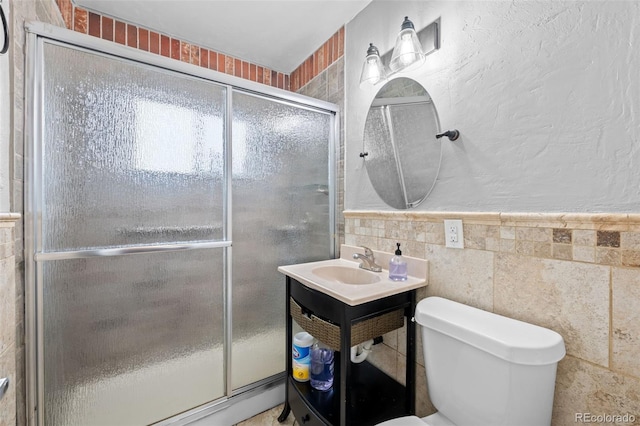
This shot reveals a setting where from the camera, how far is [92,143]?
3.85 ft

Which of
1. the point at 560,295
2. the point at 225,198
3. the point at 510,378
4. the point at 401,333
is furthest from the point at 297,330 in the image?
the point at 560,295

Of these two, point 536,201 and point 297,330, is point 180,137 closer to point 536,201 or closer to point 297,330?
point 297,330

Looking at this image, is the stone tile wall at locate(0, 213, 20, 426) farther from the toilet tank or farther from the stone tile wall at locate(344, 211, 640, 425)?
the stone tile wall at locate(344, 211, 640, 425)

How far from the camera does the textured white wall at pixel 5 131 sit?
2.94 feet

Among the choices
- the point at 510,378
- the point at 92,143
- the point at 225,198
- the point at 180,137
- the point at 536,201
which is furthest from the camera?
the point at 225,198

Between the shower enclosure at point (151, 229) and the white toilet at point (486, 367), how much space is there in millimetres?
985

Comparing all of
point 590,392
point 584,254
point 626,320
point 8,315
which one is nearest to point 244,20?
point 8,315

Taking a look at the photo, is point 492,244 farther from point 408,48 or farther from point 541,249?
point 408,48

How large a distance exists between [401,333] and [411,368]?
0.59 ft

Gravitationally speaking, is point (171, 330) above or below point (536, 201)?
below

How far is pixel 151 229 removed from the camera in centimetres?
132

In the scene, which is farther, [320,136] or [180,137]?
[320,136]

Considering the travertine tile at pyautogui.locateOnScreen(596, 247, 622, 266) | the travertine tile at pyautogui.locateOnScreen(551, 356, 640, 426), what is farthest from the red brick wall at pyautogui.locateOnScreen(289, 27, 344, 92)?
the travertine tile at pyautogui.locateOnScreen(551, 356, 640, 426)

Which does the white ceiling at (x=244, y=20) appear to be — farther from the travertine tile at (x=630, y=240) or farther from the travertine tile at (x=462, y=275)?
the travertine tile at (x=630, y=240)
